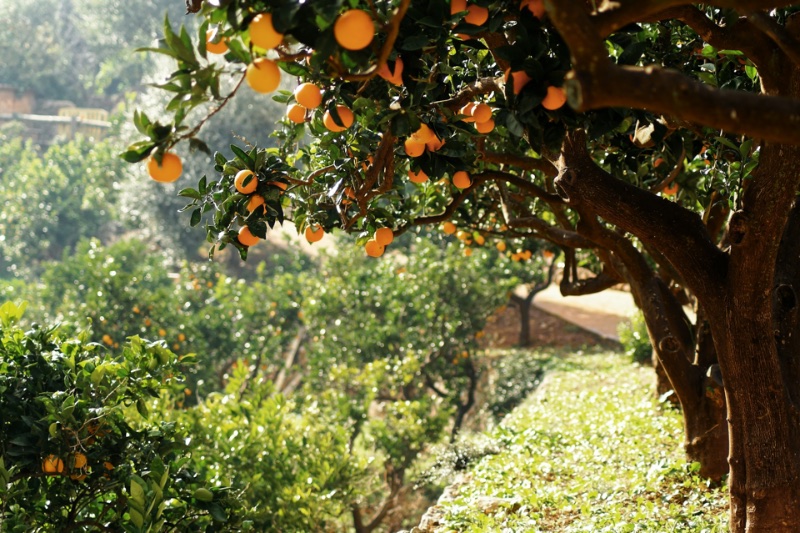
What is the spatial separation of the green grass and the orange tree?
380 mm

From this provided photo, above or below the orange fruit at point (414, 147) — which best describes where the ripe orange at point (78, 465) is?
below

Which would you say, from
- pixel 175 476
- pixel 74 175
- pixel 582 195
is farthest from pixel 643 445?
pixel 74 175

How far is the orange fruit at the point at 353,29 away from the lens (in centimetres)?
153

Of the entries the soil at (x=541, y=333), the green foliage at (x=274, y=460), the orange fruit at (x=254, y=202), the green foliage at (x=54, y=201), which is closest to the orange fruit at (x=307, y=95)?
the orange fruit at (x=254, y=202)

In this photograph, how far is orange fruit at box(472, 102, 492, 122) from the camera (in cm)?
242

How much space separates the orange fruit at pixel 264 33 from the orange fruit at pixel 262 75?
0.20 feet

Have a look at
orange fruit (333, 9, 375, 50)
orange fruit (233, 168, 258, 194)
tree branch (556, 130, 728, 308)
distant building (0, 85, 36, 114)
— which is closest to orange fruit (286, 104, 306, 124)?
orange fruit (233, 168, 258, 194)

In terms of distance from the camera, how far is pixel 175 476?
3221mm

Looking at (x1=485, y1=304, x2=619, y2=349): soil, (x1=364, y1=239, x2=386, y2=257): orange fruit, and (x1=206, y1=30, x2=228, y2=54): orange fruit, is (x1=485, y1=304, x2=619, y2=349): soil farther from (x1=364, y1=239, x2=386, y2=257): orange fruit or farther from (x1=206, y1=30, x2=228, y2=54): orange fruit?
(x1=206, y1=30, x2=228, y2=54): orange fruit

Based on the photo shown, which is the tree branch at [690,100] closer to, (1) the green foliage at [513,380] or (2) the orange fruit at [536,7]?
(2) the orange fruit at [536,7]

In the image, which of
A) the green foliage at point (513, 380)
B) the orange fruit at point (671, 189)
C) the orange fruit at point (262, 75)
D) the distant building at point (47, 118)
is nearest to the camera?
the orange fruit at point (262, 75)

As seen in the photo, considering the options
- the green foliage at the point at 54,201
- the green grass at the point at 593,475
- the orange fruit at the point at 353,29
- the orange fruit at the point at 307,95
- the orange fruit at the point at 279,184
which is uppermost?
the green foliage at the point at 54,201

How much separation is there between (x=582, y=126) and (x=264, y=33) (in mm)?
1034

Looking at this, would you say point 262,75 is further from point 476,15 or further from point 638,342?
point 638,342
